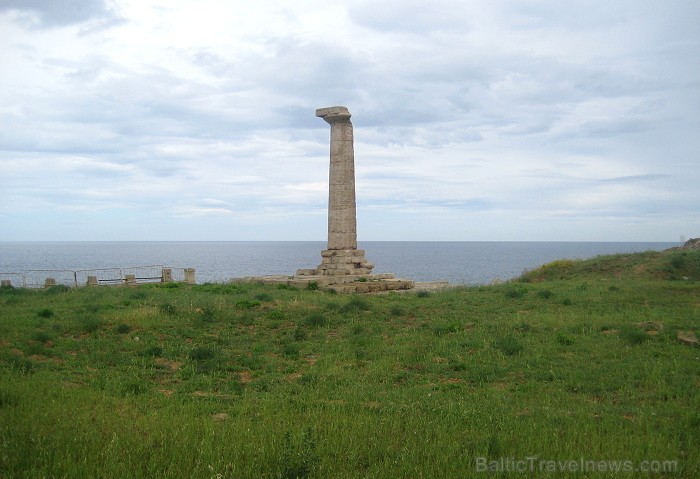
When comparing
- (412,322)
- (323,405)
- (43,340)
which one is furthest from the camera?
(412,322)

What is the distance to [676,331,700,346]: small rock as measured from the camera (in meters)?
12.1

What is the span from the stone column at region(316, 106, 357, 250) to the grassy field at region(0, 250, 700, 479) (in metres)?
9.24

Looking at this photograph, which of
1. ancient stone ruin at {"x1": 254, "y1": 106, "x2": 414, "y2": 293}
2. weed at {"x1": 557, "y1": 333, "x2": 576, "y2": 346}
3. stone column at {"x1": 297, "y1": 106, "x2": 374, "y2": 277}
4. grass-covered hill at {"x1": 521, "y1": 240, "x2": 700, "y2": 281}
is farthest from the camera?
stone column at {"x1": 297, "y1": 106, "x2": 374, "y2": 277}

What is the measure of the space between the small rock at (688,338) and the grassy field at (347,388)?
396mm

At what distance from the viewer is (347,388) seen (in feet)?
32.0

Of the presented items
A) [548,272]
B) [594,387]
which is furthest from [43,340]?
[548,272]

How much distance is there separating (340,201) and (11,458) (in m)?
22.4

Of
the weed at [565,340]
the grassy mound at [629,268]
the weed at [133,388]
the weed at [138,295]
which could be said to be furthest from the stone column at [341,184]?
the weed at [133,388]

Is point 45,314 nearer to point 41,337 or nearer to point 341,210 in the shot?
point 41,337

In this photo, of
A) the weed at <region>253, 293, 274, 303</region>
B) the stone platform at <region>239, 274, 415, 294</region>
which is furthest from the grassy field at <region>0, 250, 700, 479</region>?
the stone platform at <region>239, 274, 415, 294</region>

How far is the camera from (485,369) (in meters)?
10.8

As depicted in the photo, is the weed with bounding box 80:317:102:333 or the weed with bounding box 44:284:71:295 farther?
the weed with bounding box 44:284:71:295

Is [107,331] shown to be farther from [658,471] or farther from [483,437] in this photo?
[658,471]

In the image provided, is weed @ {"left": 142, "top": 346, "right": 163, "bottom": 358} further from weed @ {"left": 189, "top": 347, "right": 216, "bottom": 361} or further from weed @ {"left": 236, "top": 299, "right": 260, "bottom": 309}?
weed @ {"left": 236, "top": 299, "right": 260, "bottom": 309}
